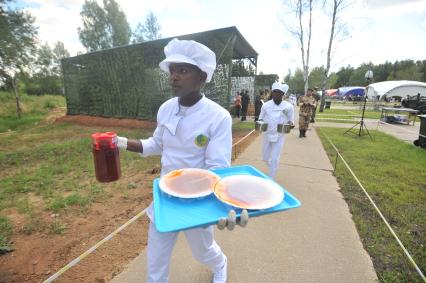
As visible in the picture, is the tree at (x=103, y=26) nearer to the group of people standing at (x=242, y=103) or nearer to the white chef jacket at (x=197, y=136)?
the group of people standing at (x=242, y=103)

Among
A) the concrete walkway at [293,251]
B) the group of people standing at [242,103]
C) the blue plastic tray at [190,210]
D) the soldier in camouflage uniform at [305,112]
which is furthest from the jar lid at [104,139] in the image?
the group of people standing at [242,103]

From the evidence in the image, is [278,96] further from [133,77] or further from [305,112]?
[133,77]

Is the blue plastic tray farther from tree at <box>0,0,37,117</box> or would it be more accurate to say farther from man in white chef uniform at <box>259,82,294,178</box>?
tree at <box>0,0,37,117</box>

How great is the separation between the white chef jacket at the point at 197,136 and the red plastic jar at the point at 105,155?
0.39 meters

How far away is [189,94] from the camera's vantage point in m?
1.76

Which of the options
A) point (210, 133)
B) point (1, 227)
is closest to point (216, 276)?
point (210, 133)

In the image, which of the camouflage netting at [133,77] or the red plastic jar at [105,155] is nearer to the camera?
the red plastic jar at [105,155]

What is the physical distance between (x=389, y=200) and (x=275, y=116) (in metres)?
2.53

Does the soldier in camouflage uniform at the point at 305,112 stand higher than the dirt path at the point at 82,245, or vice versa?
the soldier in camouflage uniform at the point at 305,112

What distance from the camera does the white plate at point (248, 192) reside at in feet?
3.81

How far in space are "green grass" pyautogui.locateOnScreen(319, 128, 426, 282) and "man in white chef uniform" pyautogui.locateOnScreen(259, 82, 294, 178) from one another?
143 centimetres

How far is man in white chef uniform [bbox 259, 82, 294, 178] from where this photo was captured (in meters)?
4.69

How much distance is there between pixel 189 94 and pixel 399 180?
19.0 ft

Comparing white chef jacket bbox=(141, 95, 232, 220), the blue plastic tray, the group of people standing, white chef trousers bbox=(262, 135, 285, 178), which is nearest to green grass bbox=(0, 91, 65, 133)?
the group of people standing
